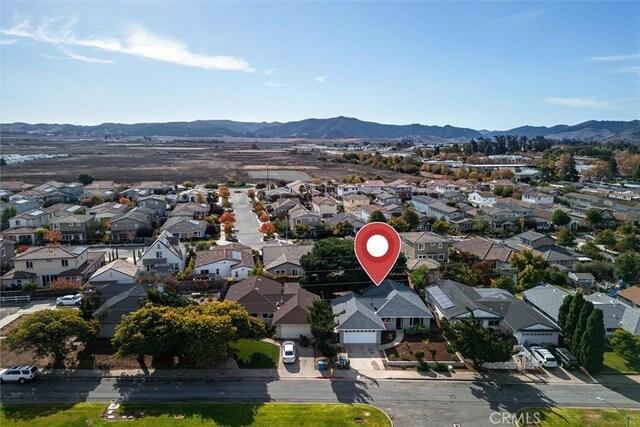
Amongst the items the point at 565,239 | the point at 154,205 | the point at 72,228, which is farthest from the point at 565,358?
the point at 154,205

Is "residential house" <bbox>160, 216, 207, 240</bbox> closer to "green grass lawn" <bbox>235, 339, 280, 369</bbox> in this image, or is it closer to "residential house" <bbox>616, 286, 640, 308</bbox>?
"green grass lawn" <bbox>235, 339, 280, 369</bbox>

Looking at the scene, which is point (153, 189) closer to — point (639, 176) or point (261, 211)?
point (261, 211)

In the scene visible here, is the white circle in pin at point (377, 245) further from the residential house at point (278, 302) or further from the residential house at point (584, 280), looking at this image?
the residential house at point (584, 280)

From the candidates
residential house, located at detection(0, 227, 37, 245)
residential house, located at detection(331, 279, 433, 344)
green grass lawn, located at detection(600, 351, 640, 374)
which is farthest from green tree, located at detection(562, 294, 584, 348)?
residential house, located at detection(0, 227, 37, 245)

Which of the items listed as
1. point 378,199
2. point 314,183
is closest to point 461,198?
point 378,199

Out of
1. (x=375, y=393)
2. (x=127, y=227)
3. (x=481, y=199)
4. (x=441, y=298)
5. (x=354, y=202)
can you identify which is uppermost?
(x=481, y=199)

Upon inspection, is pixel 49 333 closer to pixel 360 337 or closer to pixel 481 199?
pixel 360 337

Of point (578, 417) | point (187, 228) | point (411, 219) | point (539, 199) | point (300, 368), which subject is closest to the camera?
point (578, 417)
